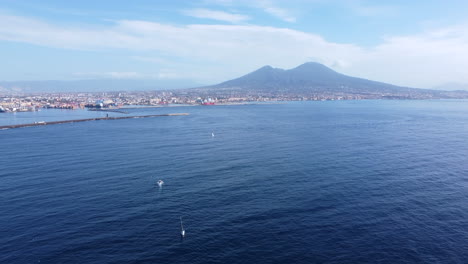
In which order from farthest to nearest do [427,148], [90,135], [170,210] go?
1. [90,135]
2. [427,148]
3. [170,210]

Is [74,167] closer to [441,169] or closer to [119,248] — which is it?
[119,248]

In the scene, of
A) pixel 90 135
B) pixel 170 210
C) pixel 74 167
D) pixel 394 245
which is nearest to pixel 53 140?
pixel 90 135

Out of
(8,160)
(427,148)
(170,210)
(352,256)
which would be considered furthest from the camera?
(427,148)

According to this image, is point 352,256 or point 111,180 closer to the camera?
point 352,256

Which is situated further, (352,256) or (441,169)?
(441,169)

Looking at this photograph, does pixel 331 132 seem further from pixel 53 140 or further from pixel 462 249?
pixel 53 140

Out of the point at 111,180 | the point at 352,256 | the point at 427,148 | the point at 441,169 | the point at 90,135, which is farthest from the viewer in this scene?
the point at 90,135

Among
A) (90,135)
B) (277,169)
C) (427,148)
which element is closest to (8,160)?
(90,135)
